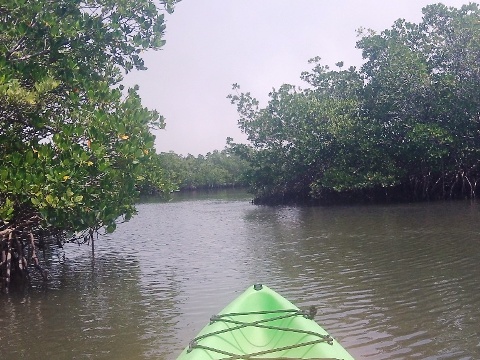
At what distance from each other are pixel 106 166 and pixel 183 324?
8.58 ft

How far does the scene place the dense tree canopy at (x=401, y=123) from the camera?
20688 mm

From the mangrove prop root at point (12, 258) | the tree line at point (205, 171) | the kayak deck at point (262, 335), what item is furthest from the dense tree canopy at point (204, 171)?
the kayak deck at point (262, 335)

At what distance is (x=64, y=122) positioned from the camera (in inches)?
322

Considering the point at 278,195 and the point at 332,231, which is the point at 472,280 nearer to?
the point at 332,231

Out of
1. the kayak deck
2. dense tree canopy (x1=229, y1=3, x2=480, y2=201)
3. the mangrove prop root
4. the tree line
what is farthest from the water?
the tree line

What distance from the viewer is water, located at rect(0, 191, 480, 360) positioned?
215 inches

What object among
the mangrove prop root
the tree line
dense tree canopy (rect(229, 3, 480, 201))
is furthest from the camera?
the tree line

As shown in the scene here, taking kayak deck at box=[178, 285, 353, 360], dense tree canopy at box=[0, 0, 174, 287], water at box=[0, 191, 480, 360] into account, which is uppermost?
dense tree canopy at box=[0, 0, 174, 287]

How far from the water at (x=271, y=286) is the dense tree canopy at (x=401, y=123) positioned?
24.0 feet

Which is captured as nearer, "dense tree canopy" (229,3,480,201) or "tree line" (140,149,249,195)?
"dense tree canopy" (229,3,480,201)

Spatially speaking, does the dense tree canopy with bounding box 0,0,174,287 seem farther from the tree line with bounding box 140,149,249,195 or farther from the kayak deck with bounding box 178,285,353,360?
the tree line with bounding box 140,149,249,195

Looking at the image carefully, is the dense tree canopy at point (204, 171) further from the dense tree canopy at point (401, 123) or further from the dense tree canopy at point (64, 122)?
the dense tree canopy at point (64, 122)

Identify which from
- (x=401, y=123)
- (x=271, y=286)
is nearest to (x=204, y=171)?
(x=401, y=123)

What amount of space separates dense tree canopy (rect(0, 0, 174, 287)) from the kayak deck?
3.44 m
